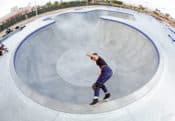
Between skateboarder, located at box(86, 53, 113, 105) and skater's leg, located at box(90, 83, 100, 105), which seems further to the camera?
skater's leg, located at box(90, 83, 100, 105)

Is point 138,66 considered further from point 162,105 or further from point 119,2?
point 119,2

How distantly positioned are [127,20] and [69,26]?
374cm

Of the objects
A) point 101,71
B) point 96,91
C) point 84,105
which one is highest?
point 101,71

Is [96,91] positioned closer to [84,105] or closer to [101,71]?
[84,105]

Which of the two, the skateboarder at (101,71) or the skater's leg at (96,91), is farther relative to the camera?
the skater's leg at (96,91)

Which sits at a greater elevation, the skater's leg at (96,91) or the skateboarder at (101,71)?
→ the skateboarder at (101,71)

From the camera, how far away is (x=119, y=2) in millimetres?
25828

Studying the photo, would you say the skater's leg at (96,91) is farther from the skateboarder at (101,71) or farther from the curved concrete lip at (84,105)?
the curved concrete lip at (84,105)

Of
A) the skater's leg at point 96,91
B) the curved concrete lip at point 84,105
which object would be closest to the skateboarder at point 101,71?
the skater's leg at point 96,91

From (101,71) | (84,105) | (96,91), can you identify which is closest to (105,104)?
(96,91)

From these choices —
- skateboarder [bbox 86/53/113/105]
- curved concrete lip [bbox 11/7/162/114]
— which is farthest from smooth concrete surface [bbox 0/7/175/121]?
skateboarder [bbox 86/53/113/105]

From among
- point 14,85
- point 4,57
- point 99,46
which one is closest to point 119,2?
point 99,46

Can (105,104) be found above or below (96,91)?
below

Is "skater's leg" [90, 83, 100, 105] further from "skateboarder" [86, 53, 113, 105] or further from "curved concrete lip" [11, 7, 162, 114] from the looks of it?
"curved concrete lip" [11, 7, 162, 114]
